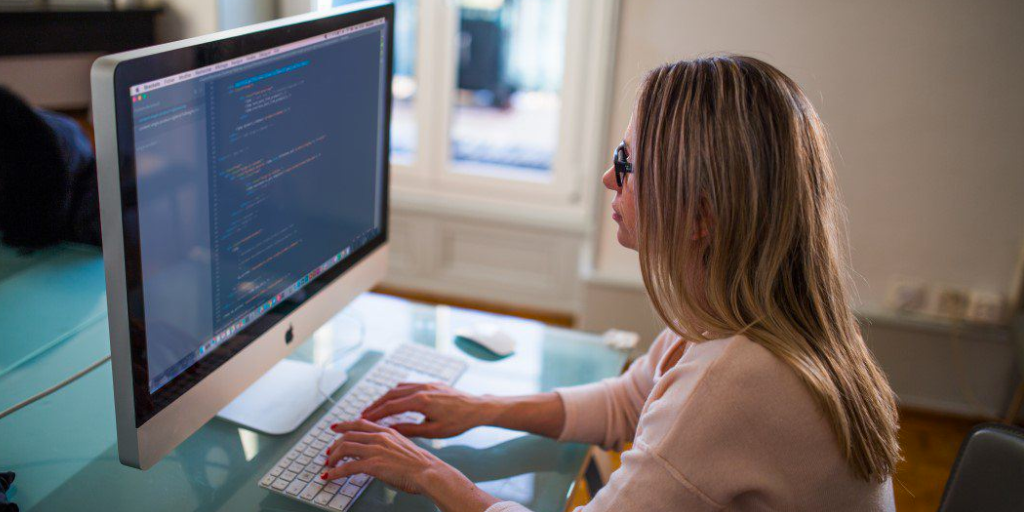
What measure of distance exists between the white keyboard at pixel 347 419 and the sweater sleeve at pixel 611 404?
213 millimetres

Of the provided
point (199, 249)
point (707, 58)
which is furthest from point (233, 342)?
point (707, 58)

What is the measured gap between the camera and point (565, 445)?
4.10 ft

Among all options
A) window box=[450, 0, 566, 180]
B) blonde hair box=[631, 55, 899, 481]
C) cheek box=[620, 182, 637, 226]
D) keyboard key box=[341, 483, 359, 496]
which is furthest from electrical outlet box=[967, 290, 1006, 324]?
keyboard key box=[341, 483, 359, 496]

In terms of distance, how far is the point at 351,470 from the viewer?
1.06 meters

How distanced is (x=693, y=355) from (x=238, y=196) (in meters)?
0.57

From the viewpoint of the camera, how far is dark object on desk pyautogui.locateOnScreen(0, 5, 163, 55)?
1.82 meters

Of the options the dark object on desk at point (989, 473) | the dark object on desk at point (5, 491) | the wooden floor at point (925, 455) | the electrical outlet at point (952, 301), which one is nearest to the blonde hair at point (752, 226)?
the dark object on desk at point (989, 473)

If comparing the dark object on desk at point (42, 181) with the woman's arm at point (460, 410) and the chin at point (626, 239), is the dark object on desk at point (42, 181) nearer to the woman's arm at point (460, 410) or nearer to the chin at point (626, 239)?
the woman's arm at point (460, 410)

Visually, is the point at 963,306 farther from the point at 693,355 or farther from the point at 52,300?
the point at 52,300

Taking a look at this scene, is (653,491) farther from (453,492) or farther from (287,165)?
(287,165)

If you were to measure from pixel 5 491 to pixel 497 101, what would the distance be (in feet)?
8.01

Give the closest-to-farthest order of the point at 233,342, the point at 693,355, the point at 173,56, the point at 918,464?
the point at 173,56
the point at 693,355
the point at 233,342
the point at 918,464

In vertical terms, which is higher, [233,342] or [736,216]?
[736,216]

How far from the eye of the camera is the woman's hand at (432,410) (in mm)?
1199
